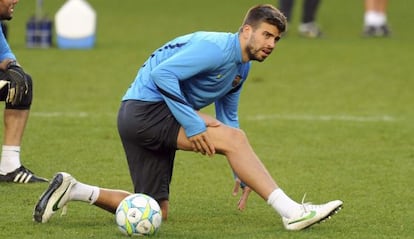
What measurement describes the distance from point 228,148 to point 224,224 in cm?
67

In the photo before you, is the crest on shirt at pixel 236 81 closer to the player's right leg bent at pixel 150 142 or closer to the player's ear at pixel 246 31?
the player's ear at pixel 246 31

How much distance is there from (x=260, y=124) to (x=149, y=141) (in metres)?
5.34

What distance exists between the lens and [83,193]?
25.3 feet

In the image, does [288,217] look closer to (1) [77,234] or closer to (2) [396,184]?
(1) [77,234]

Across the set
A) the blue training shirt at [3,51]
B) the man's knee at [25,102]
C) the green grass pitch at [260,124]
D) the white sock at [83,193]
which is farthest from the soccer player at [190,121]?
the blue training shirt at [3,51]

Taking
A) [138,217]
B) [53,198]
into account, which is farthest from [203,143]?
[53,198]

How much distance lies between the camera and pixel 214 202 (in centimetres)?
877

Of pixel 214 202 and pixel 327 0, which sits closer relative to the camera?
pixel 214 202

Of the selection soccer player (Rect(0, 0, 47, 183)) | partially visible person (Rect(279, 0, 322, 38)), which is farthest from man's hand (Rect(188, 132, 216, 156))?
partially visible person (Rect(279, 0, 322, 38))

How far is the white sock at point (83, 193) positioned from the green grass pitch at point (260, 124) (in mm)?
168

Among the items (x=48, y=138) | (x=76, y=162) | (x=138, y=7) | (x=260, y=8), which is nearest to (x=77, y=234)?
(x=260, y=8)

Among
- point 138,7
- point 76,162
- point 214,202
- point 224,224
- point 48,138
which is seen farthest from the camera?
point 138,7

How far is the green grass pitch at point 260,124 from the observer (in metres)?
8.02

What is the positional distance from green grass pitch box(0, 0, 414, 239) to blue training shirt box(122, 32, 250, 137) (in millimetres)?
801
